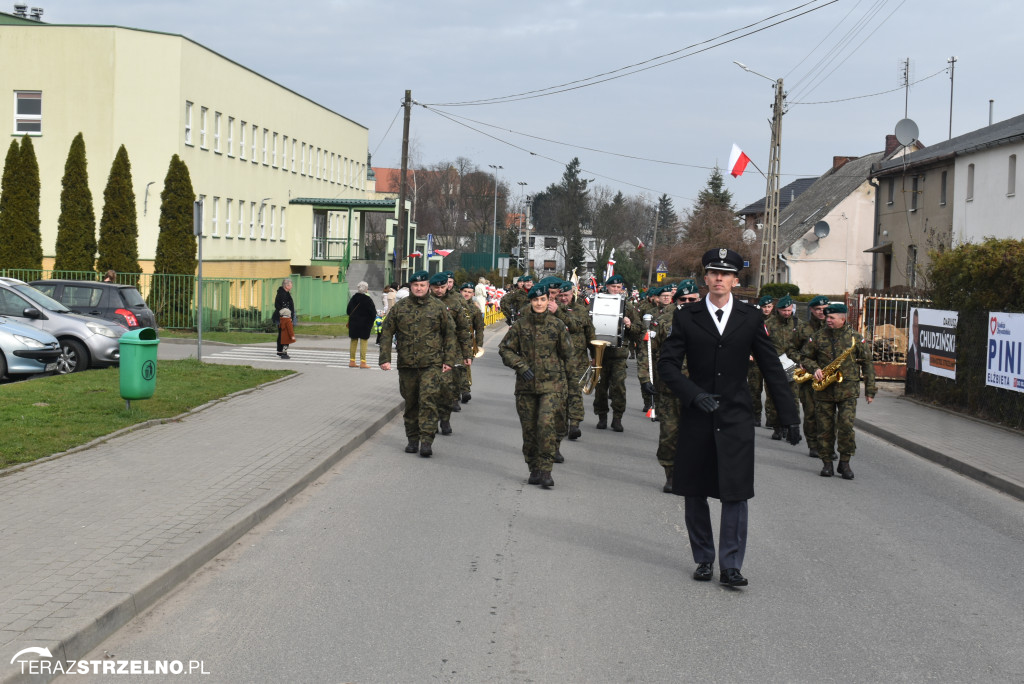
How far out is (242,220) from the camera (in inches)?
1966

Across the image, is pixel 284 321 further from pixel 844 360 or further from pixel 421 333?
pixel 844 360

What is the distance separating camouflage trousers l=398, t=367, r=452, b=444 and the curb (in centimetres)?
569

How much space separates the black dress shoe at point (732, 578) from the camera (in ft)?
21.6

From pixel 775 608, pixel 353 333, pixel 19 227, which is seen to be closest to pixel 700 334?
pixel 775 608

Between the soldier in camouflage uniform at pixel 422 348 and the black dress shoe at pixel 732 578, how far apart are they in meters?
5.39

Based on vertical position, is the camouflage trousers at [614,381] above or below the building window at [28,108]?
below

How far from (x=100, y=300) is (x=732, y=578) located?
682 inches

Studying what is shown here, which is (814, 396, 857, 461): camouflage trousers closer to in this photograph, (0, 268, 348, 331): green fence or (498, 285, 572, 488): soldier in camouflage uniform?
(498, 285, 572, 488): soldier in camouflage uniform

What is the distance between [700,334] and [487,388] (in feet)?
45.1

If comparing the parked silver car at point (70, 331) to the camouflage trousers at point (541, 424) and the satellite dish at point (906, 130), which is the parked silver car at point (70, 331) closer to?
the camouflage trousers at point (541, 424)

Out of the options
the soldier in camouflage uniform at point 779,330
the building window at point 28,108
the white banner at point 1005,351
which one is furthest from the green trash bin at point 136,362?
the building window at point 28,108

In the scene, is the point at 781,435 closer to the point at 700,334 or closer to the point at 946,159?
the point at 700,334

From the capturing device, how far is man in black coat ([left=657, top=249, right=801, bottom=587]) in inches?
259

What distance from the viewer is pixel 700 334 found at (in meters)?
6.66
